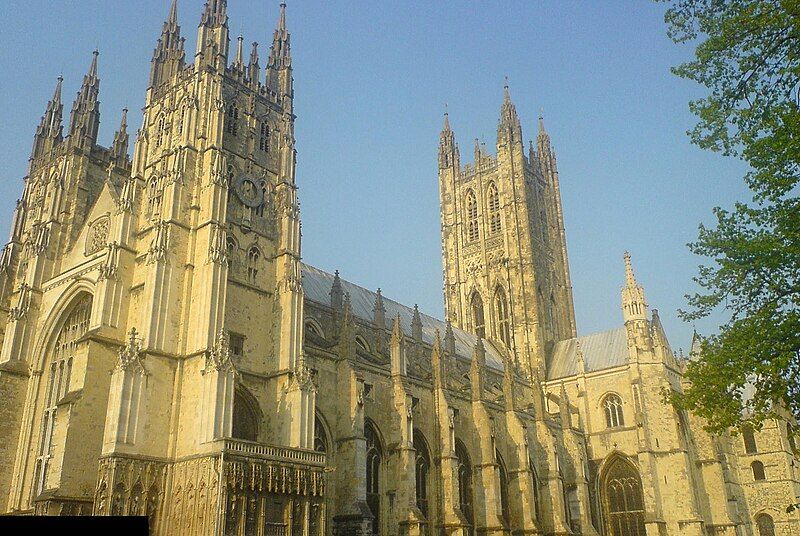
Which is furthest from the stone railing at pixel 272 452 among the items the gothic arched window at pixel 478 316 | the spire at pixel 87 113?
the gothic arched window at pixel 478 316

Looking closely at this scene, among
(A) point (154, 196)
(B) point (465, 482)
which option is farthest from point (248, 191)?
(B) point (465, 482)

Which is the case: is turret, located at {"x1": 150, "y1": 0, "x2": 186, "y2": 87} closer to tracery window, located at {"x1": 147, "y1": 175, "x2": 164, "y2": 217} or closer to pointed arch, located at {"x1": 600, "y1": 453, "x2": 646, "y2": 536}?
tracery window, located at {"x1": 147, "y1": 175, "x2": 164, "y2": 217}

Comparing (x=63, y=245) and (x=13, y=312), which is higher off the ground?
(x=63, y=245)

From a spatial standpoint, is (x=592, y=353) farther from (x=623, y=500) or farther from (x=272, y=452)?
(x=272, y=452)

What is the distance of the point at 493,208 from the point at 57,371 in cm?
4406

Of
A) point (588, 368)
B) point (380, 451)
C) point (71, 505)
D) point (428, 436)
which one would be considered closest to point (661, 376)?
point (588, 368)

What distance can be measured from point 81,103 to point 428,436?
28.0 metres

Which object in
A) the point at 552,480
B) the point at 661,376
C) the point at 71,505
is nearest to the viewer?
the point at 71,505

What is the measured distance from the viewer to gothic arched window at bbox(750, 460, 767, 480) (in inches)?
2311

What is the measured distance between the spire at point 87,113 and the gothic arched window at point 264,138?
10742mm

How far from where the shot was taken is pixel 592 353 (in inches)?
2379

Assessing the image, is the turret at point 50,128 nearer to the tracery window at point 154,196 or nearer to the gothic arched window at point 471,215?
the tracery window at point 154,196

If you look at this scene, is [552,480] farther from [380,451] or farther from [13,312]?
[13,312]

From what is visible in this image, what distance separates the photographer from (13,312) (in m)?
35.6
